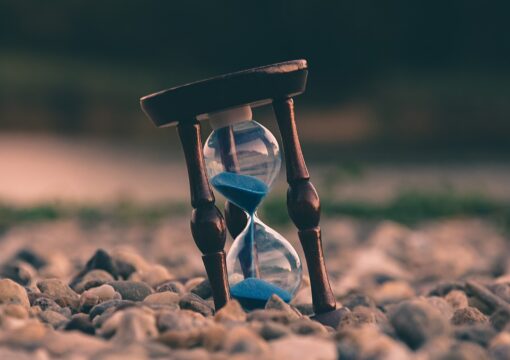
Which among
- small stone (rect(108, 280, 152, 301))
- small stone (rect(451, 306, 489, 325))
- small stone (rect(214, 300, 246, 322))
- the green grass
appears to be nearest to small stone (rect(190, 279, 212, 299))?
small stone (rect(108, 280, 152, 301))

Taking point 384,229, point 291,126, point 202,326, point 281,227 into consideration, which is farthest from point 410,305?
point 281,227

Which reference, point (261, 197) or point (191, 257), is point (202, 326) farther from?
point (191, 257)

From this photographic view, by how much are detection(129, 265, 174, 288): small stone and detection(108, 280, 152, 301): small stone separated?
431 millimetres

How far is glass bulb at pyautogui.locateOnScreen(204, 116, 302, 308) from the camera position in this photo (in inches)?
109

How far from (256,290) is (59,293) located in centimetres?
71

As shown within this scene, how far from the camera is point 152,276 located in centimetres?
359

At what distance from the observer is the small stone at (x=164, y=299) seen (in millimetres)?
2825

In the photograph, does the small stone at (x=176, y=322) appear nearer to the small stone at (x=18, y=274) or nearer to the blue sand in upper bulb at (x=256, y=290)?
the blue sand in upper bulb at (x=256, y=290)

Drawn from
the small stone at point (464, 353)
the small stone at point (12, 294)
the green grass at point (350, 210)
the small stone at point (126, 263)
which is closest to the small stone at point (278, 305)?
the small stone at point (464, 353)

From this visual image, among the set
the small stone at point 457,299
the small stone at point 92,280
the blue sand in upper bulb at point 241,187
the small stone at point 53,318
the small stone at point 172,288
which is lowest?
the small stone at point 457,299

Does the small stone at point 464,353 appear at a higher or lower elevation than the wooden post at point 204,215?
lower

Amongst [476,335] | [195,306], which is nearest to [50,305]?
[195,306]

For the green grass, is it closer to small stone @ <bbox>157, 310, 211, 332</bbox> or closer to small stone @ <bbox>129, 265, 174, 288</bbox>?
small stone @ <bbox>129, 265, 174, 288</bbox>

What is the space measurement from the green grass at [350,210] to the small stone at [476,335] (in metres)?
5.30
